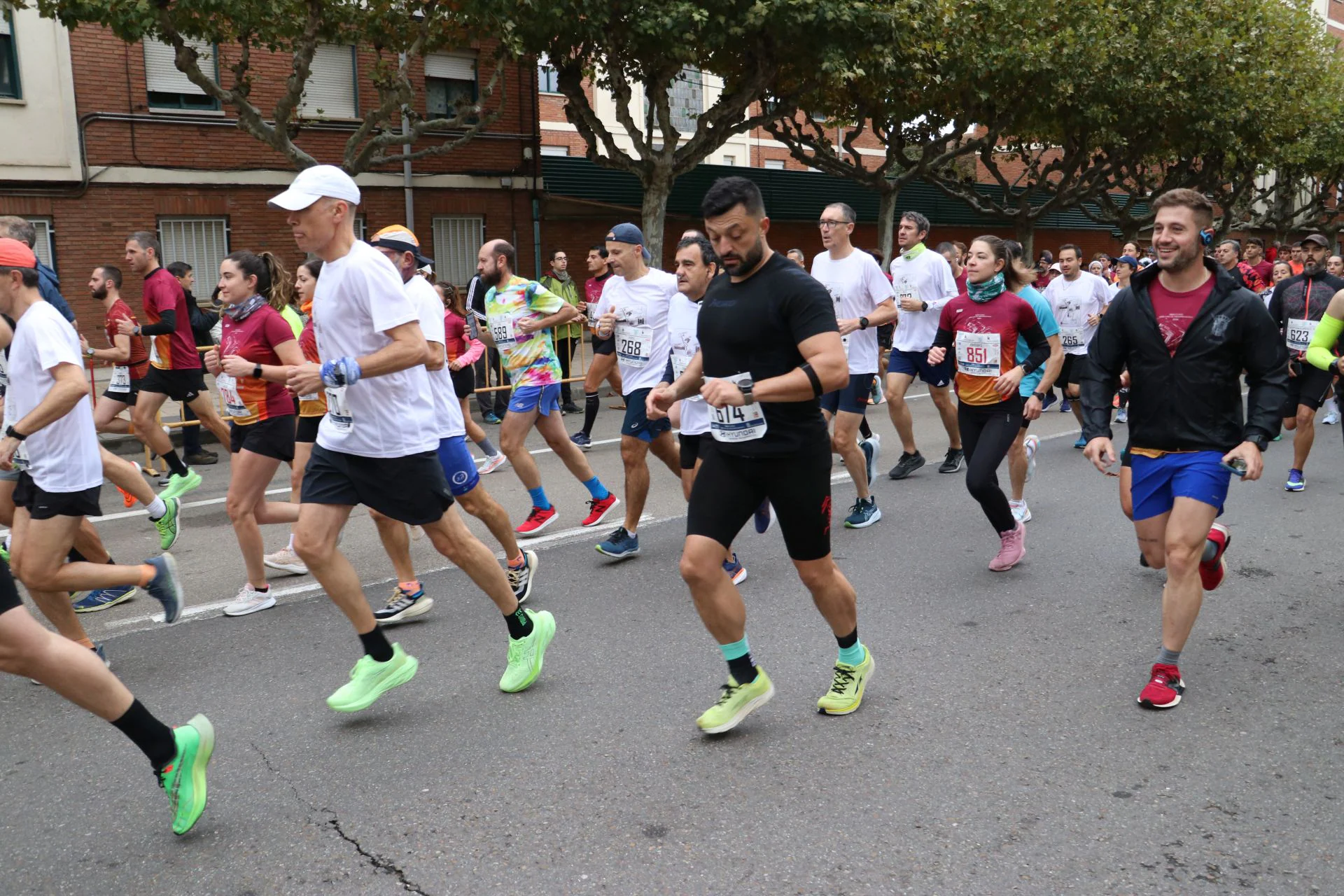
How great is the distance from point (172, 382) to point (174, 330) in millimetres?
449

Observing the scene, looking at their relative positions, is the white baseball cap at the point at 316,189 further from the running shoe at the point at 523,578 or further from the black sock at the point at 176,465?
the black sock at the point at 176,465

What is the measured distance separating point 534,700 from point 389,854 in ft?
4.01

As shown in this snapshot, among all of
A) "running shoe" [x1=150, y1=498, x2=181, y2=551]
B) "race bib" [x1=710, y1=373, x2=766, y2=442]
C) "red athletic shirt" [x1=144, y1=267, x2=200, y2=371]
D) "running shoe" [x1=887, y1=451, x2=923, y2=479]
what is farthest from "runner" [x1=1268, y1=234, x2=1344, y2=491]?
"red athletic shirt" [x1=144, y1=267, x2=200, y2=371]

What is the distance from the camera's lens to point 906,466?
9172mm

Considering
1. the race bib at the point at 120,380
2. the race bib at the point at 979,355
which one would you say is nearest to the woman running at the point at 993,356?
the race bib at the point at 979,355

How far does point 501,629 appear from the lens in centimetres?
538

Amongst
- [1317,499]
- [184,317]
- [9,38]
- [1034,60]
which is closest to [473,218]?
[9,38]

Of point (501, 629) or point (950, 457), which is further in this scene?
point (950, 457)

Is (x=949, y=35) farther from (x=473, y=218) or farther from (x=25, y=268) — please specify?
(x=25, y=268)

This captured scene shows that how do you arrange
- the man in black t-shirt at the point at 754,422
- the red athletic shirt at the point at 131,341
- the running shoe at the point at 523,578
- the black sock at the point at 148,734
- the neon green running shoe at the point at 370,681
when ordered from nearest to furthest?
the black sock at the point at 148,734
the man in black t-shirt at the point at 754,422
the neon green running shoe at the point at 370,681
the running shoe at the point at 523,578
the red athletic shirt at the point at 131,341

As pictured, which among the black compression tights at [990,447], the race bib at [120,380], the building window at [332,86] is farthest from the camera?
the building window at [332,86]

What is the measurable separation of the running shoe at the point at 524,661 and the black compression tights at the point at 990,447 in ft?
8.61

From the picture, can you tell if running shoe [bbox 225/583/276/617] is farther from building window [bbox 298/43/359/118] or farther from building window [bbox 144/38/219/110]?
building window [bbox 298/43/359/118]

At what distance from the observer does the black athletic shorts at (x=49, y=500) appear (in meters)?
4.56
